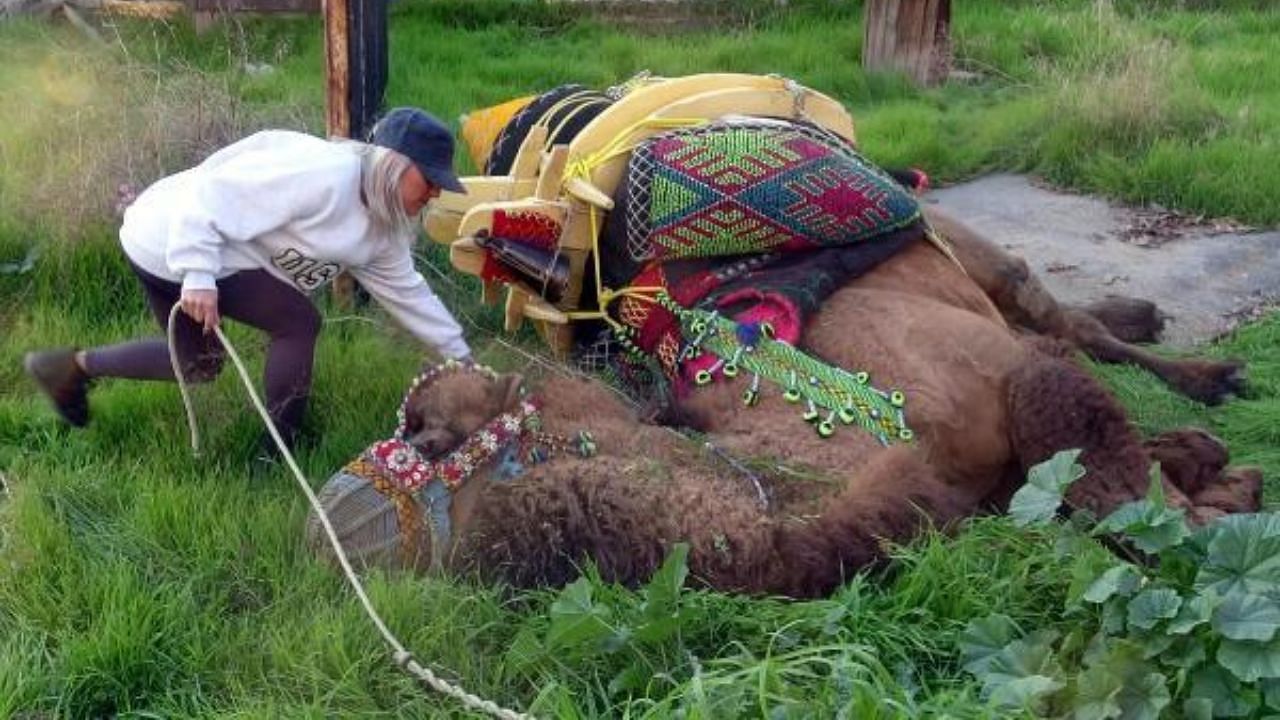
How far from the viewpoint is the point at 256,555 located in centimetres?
355

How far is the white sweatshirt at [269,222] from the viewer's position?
3.82 metres

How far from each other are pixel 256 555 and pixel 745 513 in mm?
1190

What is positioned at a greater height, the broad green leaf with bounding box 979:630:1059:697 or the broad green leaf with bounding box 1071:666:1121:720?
the broad green leaf with bounding box 1071:666:1121:720

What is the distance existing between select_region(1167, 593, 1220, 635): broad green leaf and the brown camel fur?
2.61ft

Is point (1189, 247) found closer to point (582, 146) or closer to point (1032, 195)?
point (1032, 195)

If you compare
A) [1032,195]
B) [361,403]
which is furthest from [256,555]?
[1032,195]

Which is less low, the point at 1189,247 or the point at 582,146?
the point at 582,146

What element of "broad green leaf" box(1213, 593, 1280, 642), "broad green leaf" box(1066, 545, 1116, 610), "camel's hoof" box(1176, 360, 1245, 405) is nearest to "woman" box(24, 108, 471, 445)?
"broad green leaf" box(1066, 545, 1116, 610)

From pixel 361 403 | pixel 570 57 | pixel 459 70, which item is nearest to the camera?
pixel 361 403

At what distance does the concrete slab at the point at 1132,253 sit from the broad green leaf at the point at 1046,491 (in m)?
3.12

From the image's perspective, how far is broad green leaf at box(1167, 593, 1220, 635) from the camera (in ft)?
8.84

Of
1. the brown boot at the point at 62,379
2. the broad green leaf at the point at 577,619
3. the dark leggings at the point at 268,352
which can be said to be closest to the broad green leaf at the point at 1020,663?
the broad green leaf at the point at 577,619

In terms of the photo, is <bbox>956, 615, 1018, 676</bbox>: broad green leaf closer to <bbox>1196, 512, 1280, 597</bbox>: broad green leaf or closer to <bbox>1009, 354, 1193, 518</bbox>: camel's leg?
<bbox>1196, 512, 1280, 597</bbox>: broad green leaf

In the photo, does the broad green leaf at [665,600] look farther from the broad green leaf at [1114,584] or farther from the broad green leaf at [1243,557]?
the broad green leaf at [1243,557]
